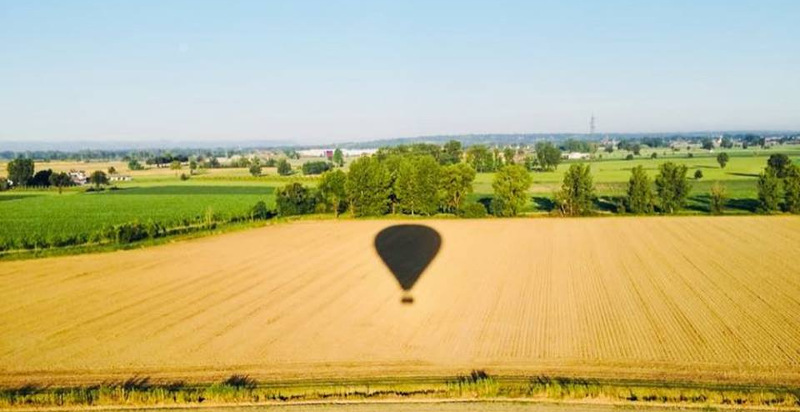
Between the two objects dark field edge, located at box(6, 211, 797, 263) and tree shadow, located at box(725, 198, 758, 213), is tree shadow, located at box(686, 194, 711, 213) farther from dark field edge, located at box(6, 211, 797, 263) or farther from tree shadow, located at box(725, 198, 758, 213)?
dark field edge, located at box(6, 211, 797, 263)

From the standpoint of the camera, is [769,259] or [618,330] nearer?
[618,330]

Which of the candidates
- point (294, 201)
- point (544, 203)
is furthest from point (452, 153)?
point (294, 201)

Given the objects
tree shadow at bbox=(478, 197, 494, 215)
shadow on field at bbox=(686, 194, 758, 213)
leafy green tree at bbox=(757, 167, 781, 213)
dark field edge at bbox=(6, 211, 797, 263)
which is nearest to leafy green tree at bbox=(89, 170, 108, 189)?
dark field edge at bbox=(6, 211, 797, 263)

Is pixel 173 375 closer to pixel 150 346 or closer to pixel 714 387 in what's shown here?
pixel 150 346

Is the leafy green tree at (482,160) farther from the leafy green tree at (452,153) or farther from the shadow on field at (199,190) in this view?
the shadow on field at (199,190)

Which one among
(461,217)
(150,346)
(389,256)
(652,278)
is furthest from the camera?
(461,217)

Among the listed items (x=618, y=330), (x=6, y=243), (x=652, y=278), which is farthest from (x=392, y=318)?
(x=6, y=243)

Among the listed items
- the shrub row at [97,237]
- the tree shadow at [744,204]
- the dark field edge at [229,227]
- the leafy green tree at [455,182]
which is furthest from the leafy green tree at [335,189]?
the tree shadow at [744,204]
